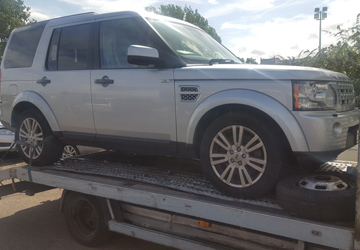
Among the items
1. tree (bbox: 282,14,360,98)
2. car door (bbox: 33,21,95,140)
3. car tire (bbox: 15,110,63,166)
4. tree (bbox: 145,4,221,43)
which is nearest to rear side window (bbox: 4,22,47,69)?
car door (bbox: 33,21,95,140)

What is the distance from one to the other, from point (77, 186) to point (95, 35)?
1.73 metres

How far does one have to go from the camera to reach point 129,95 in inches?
150

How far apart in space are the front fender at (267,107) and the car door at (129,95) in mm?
465

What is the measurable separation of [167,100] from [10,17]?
2430 centimetres

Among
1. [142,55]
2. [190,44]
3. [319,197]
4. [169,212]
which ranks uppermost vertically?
[190,44]

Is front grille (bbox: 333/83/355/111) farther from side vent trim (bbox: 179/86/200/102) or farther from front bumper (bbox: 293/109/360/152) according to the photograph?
side vent trim (bbox: 179/86/200/102)

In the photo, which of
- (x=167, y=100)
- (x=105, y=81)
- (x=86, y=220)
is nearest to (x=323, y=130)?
(x=167, y=100)

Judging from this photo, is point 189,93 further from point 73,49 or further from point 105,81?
point 73,49

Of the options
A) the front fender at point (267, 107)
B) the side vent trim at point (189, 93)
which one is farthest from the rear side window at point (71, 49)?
the front fender at point (267, 107)

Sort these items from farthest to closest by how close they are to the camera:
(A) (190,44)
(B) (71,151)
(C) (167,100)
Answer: (B) (71,151) < (A) (190,44) < (C) (167,100)

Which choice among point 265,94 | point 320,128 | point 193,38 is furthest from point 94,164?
point 320,128

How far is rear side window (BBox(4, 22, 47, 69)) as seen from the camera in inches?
194

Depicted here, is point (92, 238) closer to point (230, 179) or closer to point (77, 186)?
point (77, 186)

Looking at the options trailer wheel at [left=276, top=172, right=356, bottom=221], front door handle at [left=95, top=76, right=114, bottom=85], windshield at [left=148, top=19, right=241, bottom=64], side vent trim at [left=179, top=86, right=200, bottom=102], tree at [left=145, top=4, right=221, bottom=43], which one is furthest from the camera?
tree at [left=145, top=4, right=221, bottom=43]
